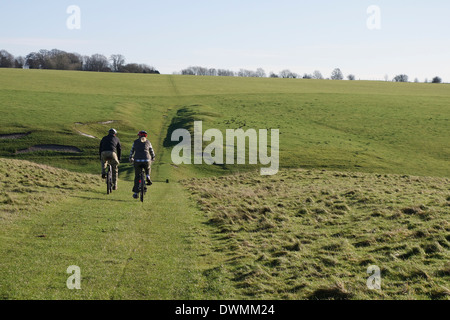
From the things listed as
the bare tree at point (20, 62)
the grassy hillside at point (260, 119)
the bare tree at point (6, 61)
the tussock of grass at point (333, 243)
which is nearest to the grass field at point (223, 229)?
the tussock of grass at point (333, 243)

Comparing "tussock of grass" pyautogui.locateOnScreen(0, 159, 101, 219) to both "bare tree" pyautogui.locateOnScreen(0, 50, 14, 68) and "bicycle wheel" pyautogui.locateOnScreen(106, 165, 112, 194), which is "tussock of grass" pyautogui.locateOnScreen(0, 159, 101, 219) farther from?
"bare tree" pyautogui.locateOnScreen(0, 50, 14, 68)

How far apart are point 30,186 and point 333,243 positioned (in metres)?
18.1

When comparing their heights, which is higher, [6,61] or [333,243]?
[6,61]

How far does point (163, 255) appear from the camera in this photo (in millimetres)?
12258

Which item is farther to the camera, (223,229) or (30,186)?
(30,186)

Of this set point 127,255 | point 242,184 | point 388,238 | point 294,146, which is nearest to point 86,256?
point 127,255

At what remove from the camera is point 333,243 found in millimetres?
13570

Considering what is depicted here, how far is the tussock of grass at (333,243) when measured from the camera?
9.73m

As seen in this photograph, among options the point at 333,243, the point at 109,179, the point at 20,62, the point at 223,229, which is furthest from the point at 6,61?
the point at 333,243

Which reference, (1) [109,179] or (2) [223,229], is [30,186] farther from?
(2) [223,229]

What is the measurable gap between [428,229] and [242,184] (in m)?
20.7

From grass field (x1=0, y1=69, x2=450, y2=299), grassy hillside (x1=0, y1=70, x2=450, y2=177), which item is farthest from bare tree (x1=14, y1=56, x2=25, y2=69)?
grass field (x1=0, y1=69, x2=450, y2=299)

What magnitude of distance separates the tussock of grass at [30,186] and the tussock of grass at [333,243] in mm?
8230
